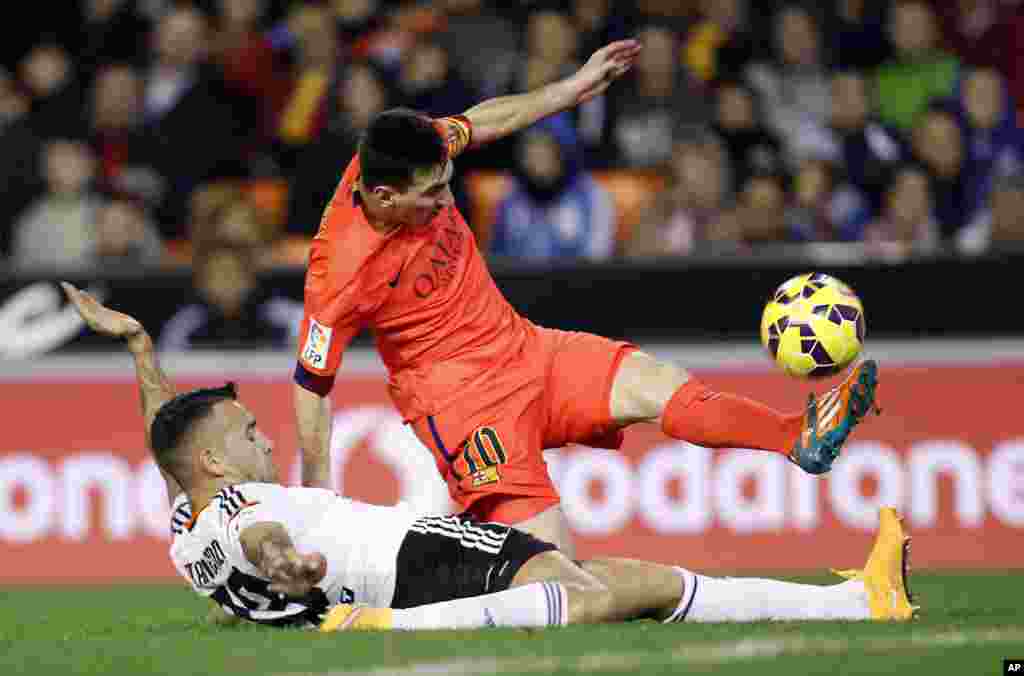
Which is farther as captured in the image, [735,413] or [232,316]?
[232,316]

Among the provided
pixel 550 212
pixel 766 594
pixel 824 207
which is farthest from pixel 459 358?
pixel 824 207

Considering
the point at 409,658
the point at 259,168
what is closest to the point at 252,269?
the point at 259,168

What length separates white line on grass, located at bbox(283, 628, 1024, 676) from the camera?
5.20m

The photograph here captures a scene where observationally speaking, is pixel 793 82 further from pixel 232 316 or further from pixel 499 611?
pixel 499 611

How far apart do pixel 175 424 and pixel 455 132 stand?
1.69m

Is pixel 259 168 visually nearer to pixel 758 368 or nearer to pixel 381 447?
pixel 381 447

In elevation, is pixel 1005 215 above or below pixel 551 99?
below

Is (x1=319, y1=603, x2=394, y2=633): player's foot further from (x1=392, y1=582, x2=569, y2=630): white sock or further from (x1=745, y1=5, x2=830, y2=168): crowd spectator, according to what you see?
(x1=745, y1=5, x2=830, y2=168): crowd spectator

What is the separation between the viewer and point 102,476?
35.0 ft

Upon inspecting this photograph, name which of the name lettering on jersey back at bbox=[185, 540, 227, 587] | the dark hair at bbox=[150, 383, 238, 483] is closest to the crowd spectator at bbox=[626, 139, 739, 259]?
the dark hair at bbox=[150, 383, 238, 483]

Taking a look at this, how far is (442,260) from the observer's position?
7.24 m

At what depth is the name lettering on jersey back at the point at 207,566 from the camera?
6211mm

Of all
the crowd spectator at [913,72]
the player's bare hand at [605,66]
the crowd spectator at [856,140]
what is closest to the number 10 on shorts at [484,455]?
the player's bare hand at [605,66]

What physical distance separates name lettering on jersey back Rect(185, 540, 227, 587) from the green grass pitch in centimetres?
23
